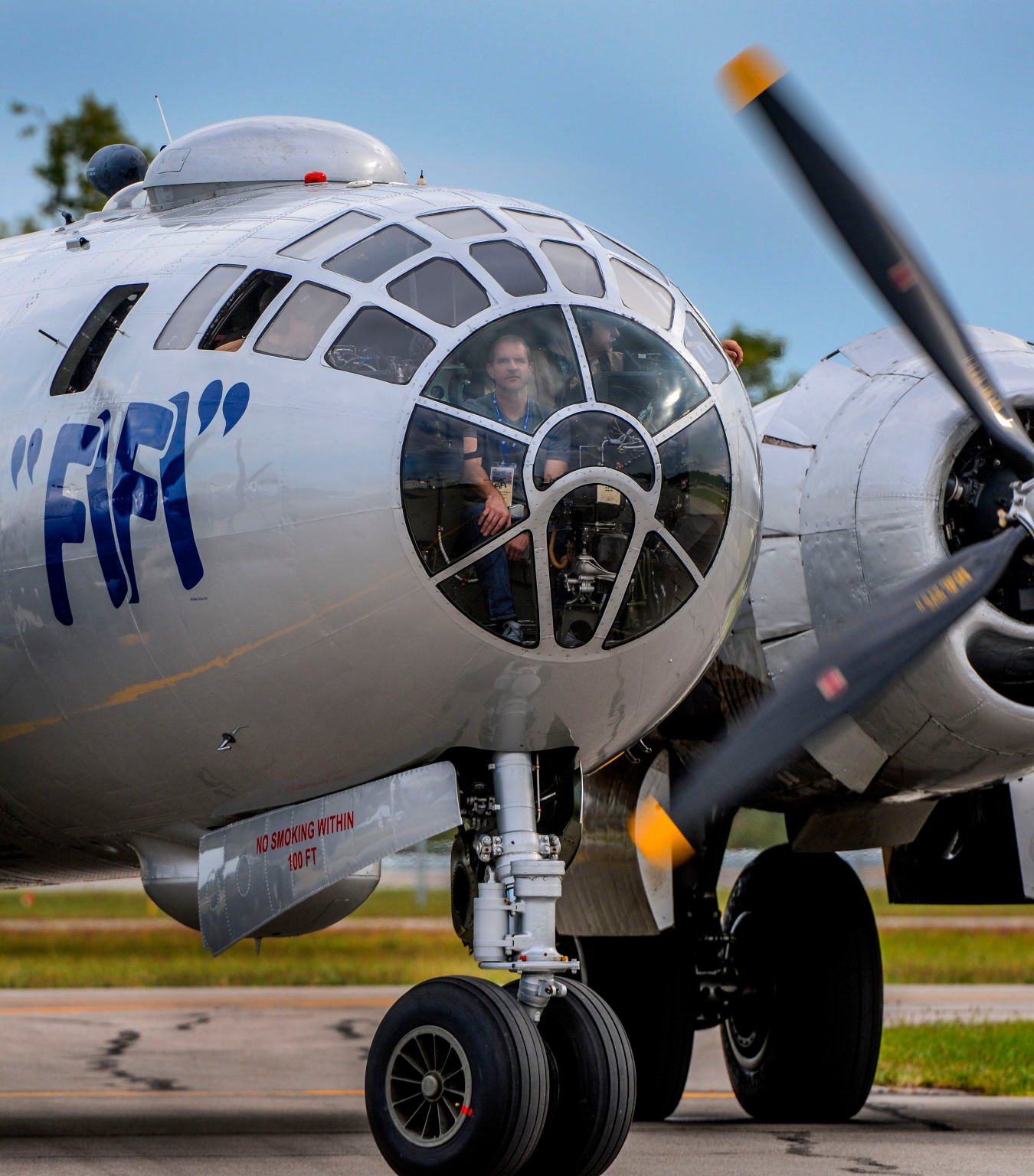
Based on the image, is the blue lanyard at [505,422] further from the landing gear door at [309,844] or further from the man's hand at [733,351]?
the man's hand at [733,351]

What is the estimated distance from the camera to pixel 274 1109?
1236 centimetres

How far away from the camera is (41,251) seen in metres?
8.97

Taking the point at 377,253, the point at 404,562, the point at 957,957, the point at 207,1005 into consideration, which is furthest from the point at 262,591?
the point at 957,957

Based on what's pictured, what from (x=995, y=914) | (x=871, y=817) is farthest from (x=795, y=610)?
(x=995, y=914)

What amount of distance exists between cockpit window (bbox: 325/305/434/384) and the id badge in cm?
52

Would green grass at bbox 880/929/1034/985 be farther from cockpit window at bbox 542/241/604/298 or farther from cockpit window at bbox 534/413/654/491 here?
cockpit window at bbox 534/413/654/491

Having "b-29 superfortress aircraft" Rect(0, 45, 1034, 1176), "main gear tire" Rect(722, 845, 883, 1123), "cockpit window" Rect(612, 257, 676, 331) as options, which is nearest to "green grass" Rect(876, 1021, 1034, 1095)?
"main gear tire" Rect(722, 845, 883, 1123)

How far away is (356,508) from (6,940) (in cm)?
2566

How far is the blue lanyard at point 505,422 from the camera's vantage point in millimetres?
6859

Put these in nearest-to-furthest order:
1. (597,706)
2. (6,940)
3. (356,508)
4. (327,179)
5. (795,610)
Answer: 1. (356,508)
2. (597,706)
3. (327,179)
4. (795,610)
5. (6,940)

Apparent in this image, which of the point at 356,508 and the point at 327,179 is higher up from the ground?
the point at 327,179

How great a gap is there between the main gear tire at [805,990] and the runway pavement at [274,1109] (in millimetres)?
286

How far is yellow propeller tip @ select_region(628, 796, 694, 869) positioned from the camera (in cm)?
1088

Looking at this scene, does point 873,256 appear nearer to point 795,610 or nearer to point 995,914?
point 795,610
